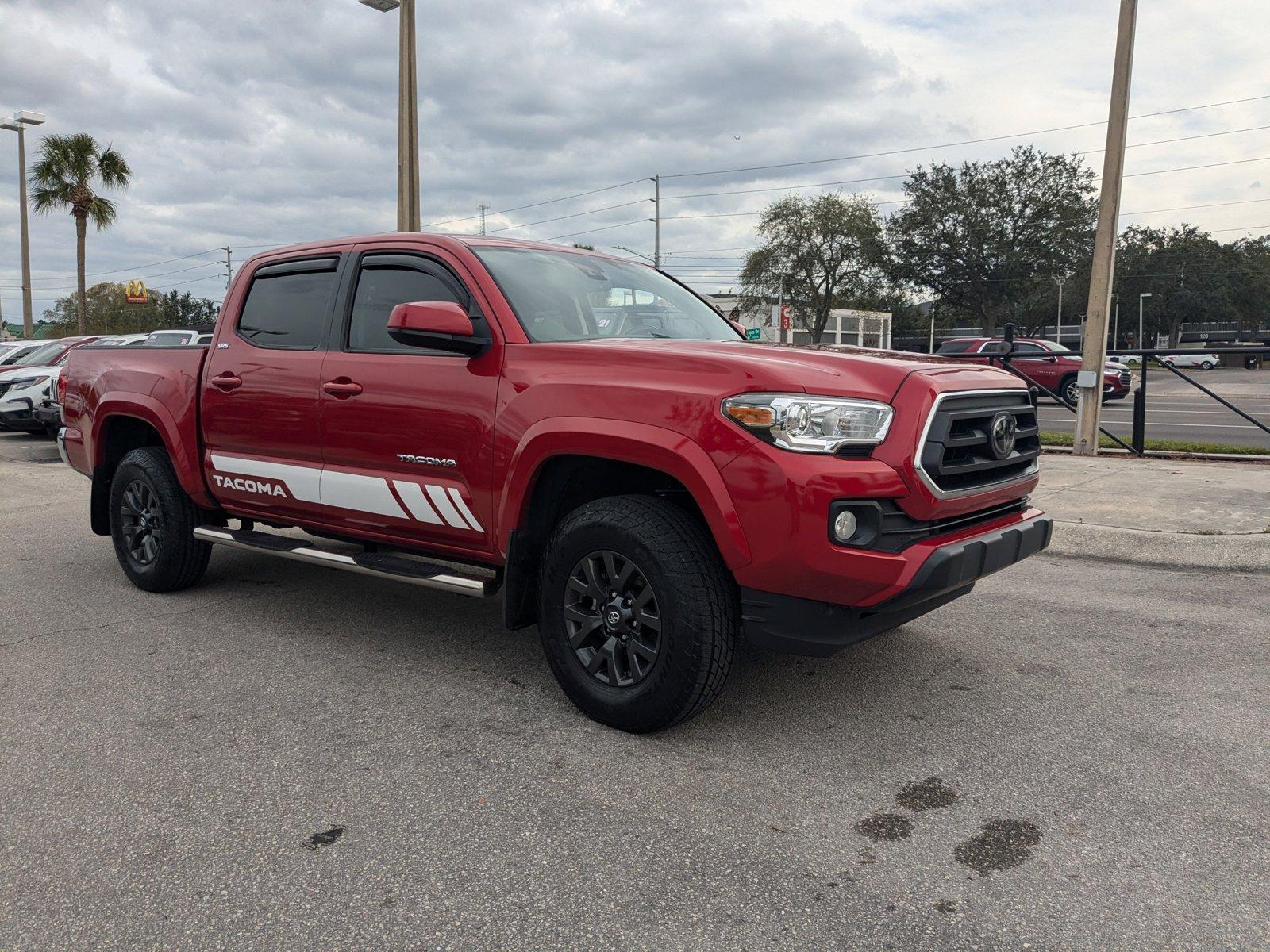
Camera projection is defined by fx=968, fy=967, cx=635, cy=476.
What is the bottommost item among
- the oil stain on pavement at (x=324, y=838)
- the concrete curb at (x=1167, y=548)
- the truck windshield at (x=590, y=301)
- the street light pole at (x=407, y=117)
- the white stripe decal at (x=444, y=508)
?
the oil stain on pavement at (x=324, y=838)

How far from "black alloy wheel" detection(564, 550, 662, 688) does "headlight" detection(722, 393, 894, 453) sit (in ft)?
2.22

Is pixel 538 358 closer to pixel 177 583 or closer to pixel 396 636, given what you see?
pixel 396 636

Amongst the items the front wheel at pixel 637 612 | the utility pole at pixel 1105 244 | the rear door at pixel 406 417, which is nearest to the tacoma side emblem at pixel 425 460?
the rear door at pixel 406 417

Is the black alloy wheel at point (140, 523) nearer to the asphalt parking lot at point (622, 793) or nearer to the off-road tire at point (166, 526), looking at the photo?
the off-road tire at point (166, 526)

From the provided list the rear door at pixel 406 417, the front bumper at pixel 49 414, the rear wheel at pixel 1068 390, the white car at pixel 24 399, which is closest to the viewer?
the rear door at pixel 406 417

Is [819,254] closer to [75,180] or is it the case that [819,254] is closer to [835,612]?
[75,180]

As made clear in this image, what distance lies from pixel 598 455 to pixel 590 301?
1.18 metres

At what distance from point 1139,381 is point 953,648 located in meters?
8.04

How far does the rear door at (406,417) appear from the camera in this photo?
12.9 feet

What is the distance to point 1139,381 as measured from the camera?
436 inches

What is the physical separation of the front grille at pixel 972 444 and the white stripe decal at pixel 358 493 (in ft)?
7.40

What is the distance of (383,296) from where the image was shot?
450 centimetres

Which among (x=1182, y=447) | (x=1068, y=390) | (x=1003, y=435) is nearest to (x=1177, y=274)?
(x=1068, y=390)

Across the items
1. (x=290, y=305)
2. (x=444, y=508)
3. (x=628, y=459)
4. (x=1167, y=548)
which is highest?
(x=290, y=305)
